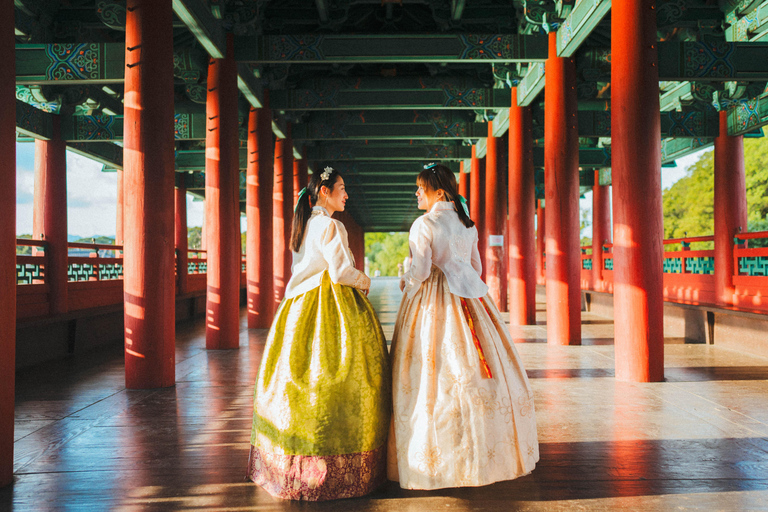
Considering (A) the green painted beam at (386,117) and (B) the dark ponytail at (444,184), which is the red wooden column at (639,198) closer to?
(B) the dark ponytail at (444,184)

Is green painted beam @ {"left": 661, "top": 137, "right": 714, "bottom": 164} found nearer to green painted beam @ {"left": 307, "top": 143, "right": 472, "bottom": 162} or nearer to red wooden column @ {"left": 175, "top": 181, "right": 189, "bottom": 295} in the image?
green painted beam @ {"left": 307, "top": 143, "right": 472, "bottom": 162}

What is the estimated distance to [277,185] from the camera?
11.4 meters

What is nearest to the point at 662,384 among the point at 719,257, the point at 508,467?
the point at 508,467

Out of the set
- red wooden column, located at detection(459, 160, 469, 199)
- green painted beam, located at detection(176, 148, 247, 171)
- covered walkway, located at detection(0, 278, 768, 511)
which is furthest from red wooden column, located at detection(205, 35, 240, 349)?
red wooden column, located at detection(459, 160, 469, 199)

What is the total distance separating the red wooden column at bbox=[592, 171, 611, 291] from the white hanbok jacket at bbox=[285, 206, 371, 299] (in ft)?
40.1

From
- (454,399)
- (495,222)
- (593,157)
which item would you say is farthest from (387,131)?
(454,399)

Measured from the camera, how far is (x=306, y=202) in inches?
110

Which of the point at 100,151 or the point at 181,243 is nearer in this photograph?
the point at 100,151

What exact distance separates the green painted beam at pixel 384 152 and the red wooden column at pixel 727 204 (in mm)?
6163

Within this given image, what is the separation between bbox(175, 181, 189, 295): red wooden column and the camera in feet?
43.3

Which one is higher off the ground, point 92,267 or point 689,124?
point 689,124

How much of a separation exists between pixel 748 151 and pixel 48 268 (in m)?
22.3

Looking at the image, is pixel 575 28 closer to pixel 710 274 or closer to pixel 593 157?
pixel 710 274

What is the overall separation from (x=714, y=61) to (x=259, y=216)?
22.7ft
